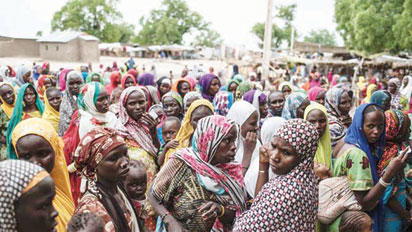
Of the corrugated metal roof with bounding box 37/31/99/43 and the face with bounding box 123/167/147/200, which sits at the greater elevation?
the corrugated metal roof with bounding box 37/31/99/43

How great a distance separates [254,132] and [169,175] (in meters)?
1.44

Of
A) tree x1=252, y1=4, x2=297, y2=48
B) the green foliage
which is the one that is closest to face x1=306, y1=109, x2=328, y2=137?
the green foliage

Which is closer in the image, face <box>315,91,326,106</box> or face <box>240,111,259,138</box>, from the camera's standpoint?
face <box>240,111,259,138</box>

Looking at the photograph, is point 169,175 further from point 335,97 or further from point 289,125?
point 335,97

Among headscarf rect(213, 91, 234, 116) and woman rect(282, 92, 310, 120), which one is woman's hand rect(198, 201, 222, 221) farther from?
headscarf rect(213, 91, 234, 116)

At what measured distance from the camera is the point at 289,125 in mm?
2324

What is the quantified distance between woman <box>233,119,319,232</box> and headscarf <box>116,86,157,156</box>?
6.38ft

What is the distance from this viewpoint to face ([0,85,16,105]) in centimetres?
587

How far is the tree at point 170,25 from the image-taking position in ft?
243

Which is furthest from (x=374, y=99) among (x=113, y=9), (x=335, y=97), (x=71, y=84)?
(x=113, y=9)

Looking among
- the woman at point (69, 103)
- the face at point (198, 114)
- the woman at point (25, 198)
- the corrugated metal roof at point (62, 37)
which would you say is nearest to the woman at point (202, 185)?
the woman at point (25, 198)

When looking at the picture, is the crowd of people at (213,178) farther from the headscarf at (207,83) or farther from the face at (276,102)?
the headscarf at (207,83)

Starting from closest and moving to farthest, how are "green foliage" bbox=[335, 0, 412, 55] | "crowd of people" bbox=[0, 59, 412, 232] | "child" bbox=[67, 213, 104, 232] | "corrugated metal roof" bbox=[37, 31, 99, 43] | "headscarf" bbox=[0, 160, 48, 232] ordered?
"headscarf" bbox=[0, 160, 48, 232] < "child" bbox=[67, 213, 104, 232] < "crowd of people" bbox=[0, 59, 412, 232] < "green foliage" bbox=[335, 0, 412, 55] < "corrugated metal roof" bbox=[37, 31, 99, 43]

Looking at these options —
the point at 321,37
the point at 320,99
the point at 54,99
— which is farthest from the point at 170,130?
the point at 321,37
